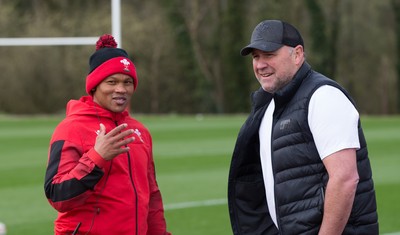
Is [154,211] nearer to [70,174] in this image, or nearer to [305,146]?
[70,174]

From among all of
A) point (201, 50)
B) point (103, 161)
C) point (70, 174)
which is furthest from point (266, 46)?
point (201, 50)

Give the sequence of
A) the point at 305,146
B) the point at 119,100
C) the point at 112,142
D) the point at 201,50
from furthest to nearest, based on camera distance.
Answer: the point at 201,50 < the point at 119,100 < the point at 112,142 < the point at 305,146

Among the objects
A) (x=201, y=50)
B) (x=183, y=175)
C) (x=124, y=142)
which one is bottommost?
(x=201, y=50)

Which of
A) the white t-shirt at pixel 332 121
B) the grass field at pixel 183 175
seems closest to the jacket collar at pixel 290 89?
the white t-shirt at pixel 332 121

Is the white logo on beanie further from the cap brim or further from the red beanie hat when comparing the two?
the cap brim

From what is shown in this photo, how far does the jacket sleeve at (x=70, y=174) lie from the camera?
14.0ft

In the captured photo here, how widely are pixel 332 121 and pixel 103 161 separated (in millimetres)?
1070

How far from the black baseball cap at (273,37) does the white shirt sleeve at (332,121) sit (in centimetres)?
32

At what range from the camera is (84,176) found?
4242 mm

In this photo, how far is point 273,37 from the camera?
431cm

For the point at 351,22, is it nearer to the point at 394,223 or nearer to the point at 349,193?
the point at 394,223

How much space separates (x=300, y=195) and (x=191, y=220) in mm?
6271

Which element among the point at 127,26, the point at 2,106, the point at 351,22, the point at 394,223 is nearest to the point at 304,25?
the point at 351,22

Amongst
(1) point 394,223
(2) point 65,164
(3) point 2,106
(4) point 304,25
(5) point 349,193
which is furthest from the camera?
(4) point 304,25
